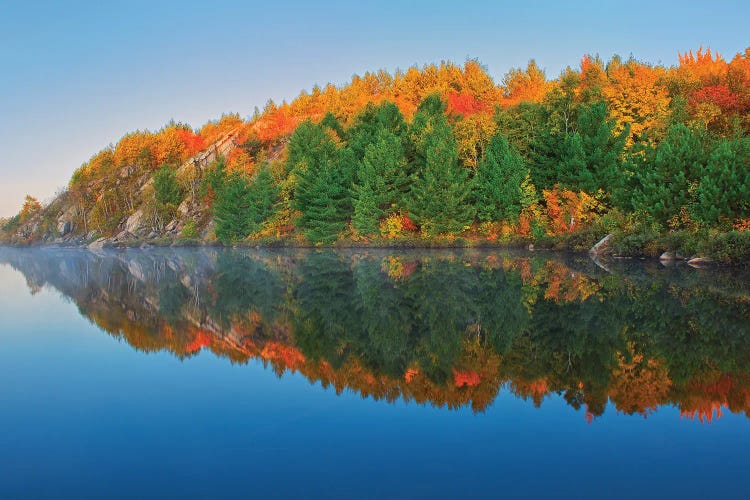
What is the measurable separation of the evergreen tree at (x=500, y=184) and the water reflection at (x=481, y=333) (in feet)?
88.3

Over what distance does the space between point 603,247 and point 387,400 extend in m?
31.6

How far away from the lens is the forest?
1218 inches

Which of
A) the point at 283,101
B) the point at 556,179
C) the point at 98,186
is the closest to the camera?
the point at 556,179

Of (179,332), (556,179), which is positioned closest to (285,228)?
(556,179)

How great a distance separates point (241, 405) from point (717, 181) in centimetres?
2979

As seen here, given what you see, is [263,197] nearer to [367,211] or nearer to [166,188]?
[367,211]

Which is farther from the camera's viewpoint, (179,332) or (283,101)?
(283,101)

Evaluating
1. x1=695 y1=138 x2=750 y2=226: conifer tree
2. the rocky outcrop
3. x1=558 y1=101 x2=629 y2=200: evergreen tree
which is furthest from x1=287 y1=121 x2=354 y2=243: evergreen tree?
the rocky outcrop

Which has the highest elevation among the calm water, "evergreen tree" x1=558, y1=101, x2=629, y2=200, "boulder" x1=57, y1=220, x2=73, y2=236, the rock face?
"evergreen tree" x1=558, y1=101, x2=629, y2=200

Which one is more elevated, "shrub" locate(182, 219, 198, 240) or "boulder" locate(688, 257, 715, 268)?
"shrub" locate(182, 219, 198, 240)

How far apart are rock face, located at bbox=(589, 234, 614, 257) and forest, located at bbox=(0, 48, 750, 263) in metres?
0.68

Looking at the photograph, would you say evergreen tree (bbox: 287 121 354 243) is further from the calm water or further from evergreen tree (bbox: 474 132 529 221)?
the calm water

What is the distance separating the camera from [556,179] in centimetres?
4906

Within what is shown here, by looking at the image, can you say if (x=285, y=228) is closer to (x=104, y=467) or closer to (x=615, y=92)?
(x=615, y=92)
